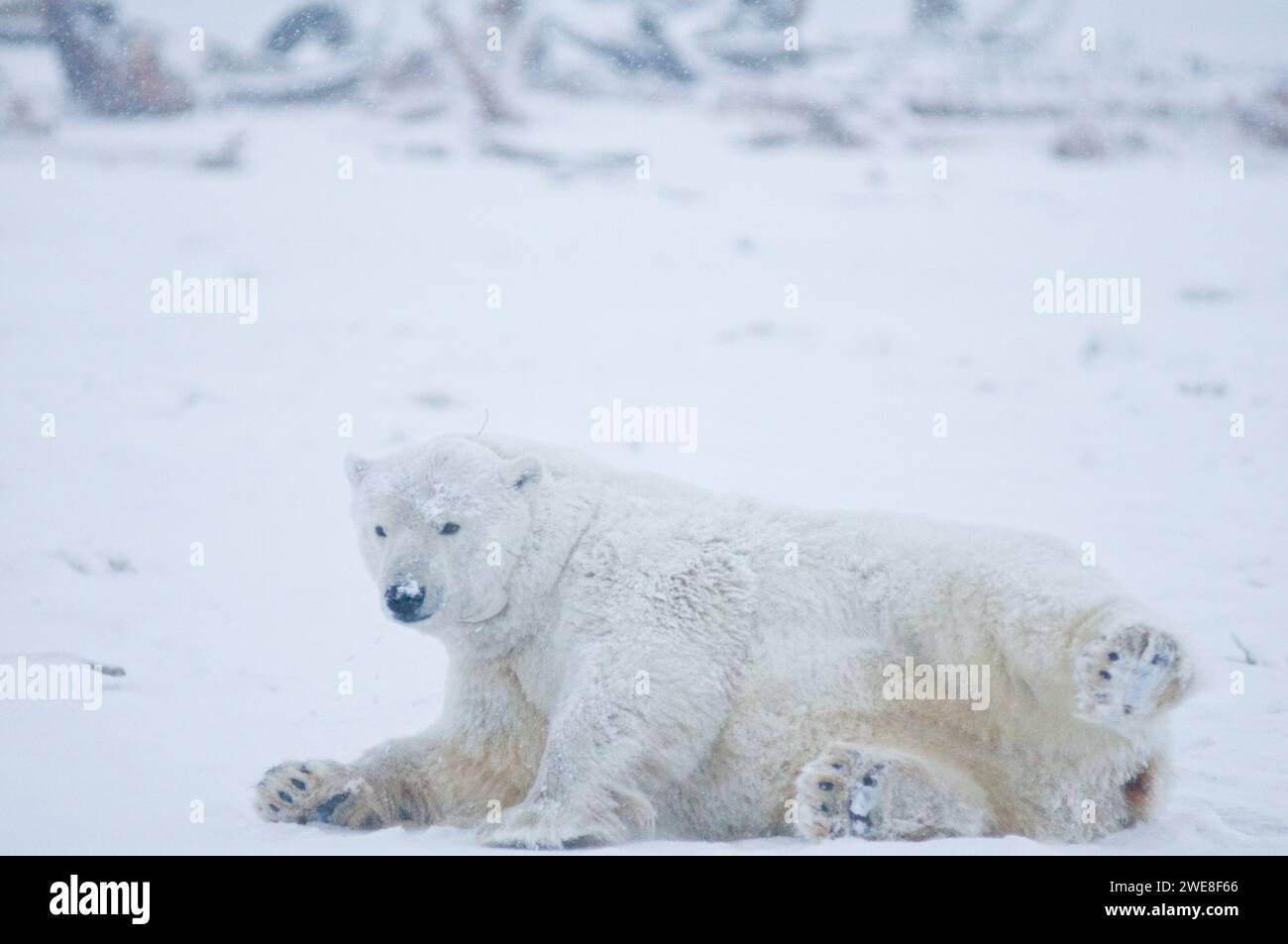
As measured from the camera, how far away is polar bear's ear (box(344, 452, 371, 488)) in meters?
5.45

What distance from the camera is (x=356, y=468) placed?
5.48 metres

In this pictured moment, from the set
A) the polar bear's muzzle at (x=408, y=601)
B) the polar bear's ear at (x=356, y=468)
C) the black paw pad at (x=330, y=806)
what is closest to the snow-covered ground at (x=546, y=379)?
the black paw pad at (x=330, y=806)

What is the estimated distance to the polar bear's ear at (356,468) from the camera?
17.9 ft

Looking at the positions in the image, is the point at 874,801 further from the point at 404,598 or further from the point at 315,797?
the point at 315,797

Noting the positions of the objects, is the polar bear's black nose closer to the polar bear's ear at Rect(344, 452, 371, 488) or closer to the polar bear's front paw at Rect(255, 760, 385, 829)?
the polar bear's front paw at Rect(255, 760, 385, 829)

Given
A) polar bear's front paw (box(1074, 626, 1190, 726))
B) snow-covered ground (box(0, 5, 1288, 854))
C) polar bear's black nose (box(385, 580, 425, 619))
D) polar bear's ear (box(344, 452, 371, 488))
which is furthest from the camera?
snow-covered ground (box(0, 5, 1288, 854))

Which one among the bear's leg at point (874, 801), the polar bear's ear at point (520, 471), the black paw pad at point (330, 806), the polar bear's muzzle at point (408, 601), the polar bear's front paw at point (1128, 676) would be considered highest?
the polar bear's ear at point (520, 471)

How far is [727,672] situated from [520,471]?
3.48 ft

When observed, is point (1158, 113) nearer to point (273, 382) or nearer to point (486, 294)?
point (486, 294)

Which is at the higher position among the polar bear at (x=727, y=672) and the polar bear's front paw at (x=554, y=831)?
the polar bear at (x=727, y=672)

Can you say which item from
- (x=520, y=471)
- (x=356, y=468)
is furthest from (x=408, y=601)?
(x=356, y=468)

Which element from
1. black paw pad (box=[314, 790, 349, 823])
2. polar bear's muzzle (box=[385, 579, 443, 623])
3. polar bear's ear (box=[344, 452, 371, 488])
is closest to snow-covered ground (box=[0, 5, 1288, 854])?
black paw pad (box=[314, 790, 349, 823])

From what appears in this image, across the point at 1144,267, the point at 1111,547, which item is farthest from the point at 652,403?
the point at 1144,267

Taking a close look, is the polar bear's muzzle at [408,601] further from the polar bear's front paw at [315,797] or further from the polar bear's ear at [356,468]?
the polar bear's ear at [356,468]
